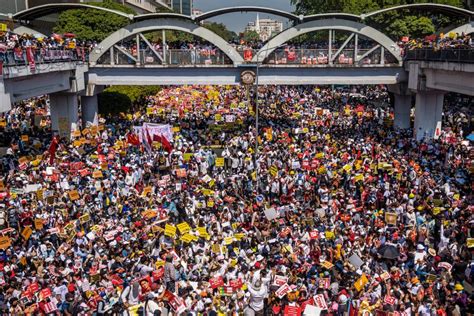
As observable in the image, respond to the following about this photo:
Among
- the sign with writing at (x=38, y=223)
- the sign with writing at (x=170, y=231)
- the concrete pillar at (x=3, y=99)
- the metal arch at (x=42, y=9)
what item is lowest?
the sign with writing at (x=38, y=223)

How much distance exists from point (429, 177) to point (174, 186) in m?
10.6

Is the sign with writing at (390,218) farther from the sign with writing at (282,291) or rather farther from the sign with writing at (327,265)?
the sign with writing at (282,291)

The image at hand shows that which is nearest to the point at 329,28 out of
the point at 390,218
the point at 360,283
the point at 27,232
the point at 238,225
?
the point at 390,218

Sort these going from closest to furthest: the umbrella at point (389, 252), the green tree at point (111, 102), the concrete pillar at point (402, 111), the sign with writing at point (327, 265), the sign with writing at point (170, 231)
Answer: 1. the sign with writing at point (327, 265)
2. the umbrella at point (389, 252)
3. the sign with writing at point (170, 231)
4. the concrete pillar at point (402, 111)
5. the green tree at point (111, 102)

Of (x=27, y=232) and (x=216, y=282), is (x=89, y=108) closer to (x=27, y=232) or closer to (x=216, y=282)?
(x=27, y=232)

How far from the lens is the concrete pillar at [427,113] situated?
30.6 m

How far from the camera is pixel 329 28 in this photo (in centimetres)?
3123

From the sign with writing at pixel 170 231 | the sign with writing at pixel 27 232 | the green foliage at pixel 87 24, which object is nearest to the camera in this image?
the sign with writing at pixel 170 231

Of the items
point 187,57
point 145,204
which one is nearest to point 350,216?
point 145,204

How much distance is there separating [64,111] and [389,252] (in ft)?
77.4

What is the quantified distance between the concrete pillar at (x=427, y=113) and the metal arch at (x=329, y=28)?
3429 mm

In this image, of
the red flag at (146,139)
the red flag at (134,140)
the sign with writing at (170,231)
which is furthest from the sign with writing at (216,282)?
the red flag at (134,140)

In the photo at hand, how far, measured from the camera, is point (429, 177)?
22062mm

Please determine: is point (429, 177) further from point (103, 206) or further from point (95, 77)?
point (95, 77)
